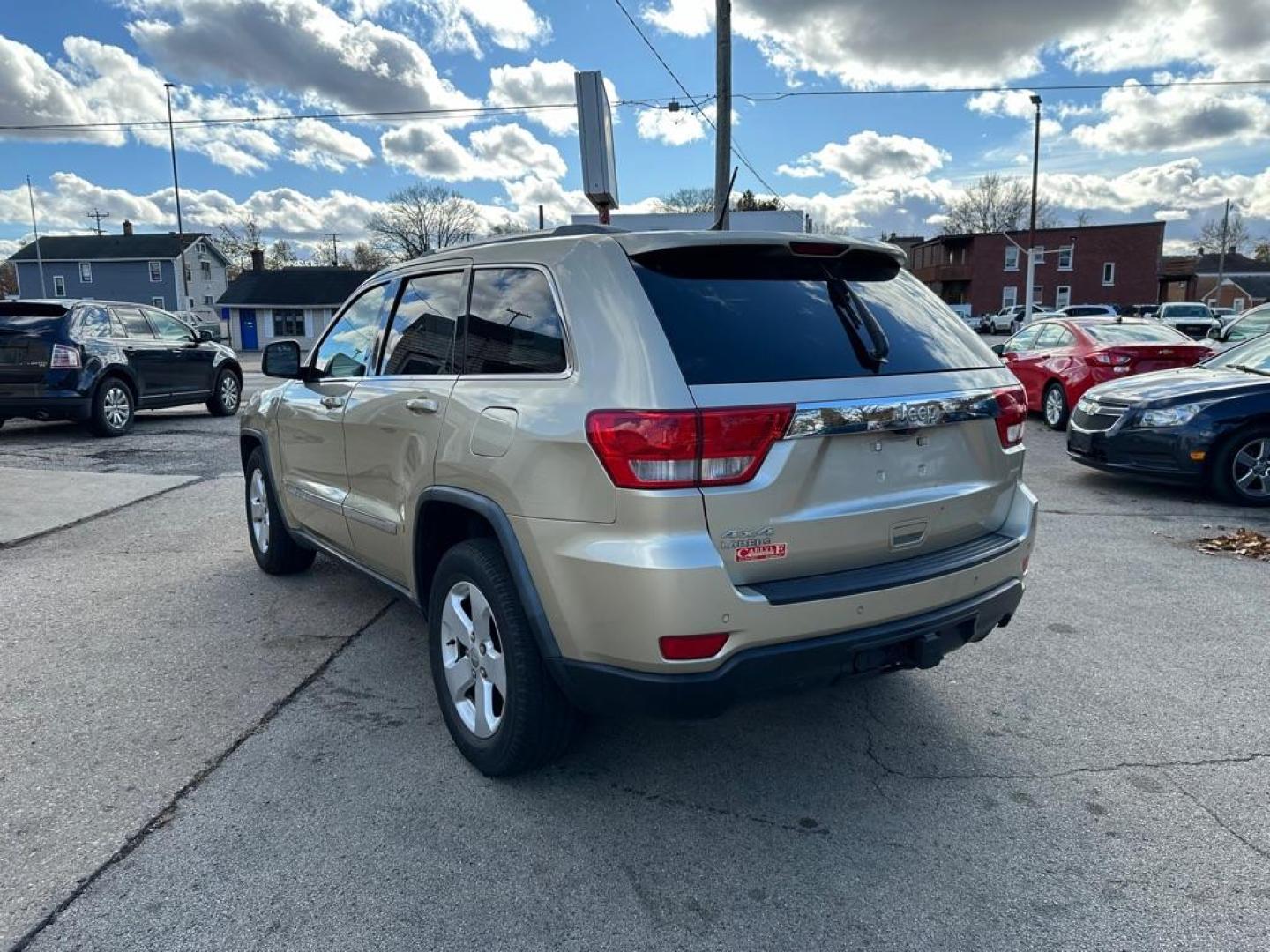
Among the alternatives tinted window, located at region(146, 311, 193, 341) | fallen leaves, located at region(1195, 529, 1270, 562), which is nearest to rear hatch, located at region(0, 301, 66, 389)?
tinted window, located at region(146, 311, 193, 341)

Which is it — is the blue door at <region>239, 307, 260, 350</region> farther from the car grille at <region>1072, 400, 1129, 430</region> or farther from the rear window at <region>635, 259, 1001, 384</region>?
the rear window at <region>635, 259, 1001, 384</region>

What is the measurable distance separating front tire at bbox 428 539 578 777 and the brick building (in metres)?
61.3

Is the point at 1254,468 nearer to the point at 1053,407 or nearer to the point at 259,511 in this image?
the point at 1053,407

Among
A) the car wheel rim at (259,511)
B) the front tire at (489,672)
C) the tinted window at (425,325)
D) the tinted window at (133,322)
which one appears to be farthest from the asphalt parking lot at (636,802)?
the tinted window at (133,322)

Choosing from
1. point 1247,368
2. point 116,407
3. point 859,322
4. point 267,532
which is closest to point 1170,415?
point 1247,368

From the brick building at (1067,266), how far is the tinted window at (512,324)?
60961mm

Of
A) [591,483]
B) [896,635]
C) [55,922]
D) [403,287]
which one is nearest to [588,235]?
[591,483]

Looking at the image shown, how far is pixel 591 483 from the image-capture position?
2543 mm

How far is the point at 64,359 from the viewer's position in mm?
10820

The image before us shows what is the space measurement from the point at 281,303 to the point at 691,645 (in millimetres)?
56183

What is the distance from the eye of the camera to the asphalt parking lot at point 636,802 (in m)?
2.39

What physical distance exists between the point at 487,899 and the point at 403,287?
104 inches

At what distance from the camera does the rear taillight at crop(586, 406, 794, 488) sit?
2.44 metres

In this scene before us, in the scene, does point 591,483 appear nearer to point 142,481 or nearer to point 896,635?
point 896,635
